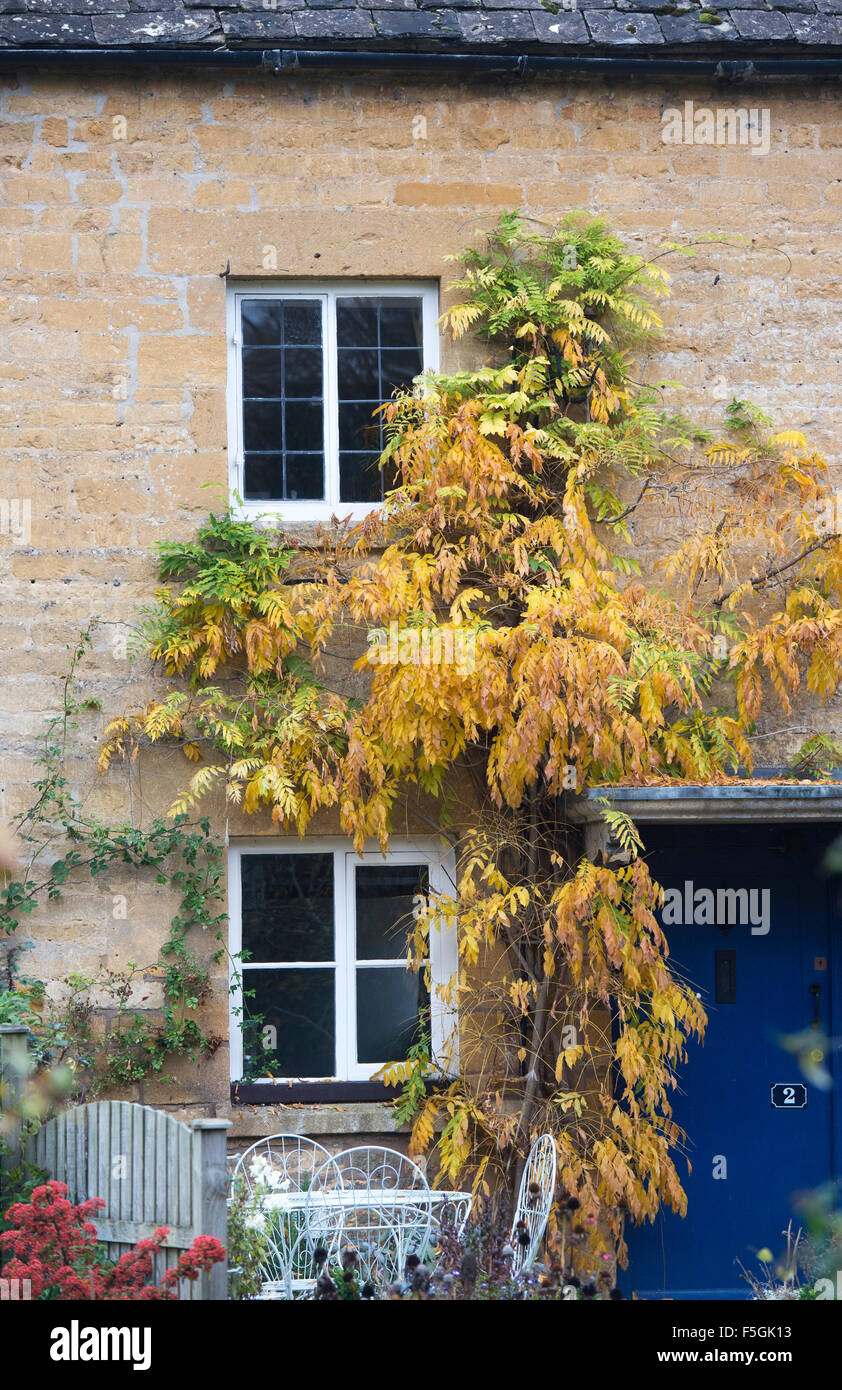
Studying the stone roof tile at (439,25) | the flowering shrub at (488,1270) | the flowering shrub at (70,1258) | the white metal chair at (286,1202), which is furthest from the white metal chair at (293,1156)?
the stone roof tile at (439,25)

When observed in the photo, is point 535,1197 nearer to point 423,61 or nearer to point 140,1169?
point 140,1169

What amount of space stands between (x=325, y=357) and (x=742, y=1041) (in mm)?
4233

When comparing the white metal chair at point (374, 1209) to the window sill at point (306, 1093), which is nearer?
the white metal chair at point (374, 1209)

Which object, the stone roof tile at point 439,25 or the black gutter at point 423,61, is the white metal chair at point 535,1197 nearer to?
the black gutter at point 423,61

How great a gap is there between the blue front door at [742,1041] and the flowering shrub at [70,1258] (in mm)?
2809

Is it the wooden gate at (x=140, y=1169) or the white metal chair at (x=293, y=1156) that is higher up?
the wooden gate at (x=140, y=1169)

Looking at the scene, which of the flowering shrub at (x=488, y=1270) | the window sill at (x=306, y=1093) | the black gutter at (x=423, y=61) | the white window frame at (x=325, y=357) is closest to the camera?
the flowering shrub at (x=488, y=1270)

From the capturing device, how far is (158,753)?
260 inches

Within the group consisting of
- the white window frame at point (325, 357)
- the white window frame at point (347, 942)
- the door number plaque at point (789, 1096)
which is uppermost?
the white window frame at point (325, 357)

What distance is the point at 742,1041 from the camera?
6.74 meters

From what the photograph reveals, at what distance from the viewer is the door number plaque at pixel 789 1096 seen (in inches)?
264
